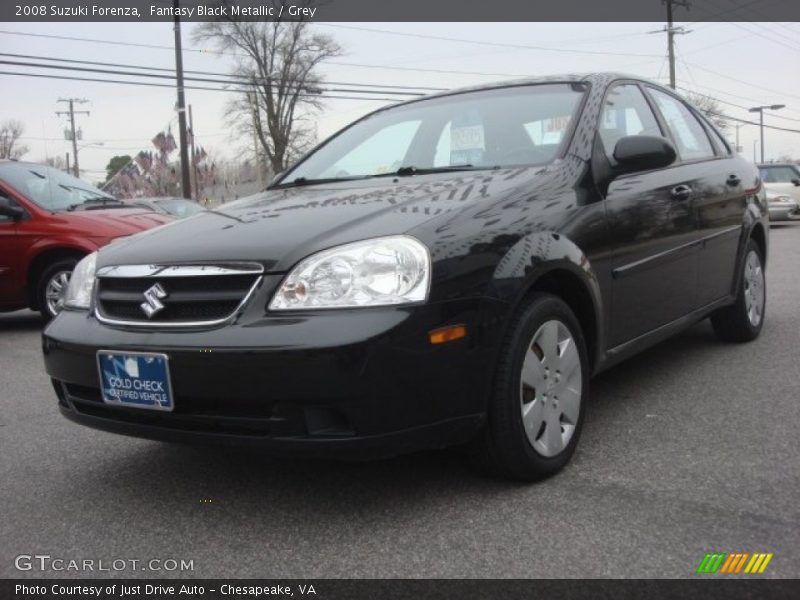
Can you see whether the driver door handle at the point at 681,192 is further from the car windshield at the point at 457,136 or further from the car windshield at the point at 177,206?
the car windshield at the point at 177,206

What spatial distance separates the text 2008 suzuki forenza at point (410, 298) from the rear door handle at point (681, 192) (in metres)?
0.08

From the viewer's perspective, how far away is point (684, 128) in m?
4.44

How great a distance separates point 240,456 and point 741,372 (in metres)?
2.74

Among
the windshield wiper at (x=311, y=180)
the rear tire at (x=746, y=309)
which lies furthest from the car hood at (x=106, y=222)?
the rear tire at (x=746, y=309)

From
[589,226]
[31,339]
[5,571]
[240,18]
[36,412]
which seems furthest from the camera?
[240,18]

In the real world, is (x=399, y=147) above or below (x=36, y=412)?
above

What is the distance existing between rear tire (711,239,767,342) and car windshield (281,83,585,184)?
200 centimetres

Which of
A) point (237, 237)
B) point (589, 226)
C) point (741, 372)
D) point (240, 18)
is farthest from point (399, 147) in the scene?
point (240, 18)

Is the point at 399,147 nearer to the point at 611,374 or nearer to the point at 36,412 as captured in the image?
the point at 611,374

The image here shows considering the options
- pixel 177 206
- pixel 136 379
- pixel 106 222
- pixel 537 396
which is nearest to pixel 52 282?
pixel 106 222

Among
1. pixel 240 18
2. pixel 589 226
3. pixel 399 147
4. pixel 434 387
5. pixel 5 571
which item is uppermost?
pixel 240 18

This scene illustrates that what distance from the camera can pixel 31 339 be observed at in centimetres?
672

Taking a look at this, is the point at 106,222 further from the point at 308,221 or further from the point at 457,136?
the point at 308,221

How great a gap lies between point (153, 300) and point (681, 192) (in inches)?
103
